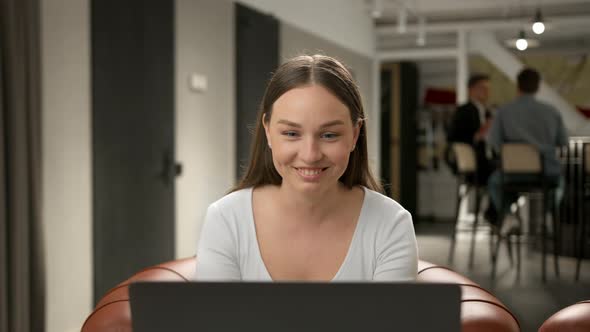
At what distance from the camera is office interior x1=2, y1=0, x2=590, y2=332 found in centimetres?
348

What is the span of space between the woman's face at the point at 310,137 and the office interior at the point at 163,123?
13.7 inches

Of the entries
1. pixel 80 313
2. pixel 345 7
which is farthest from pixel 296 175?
pixel 345 7

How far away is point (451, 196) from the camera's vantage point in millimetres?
10719

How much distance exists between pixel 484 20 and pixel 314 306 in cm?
912

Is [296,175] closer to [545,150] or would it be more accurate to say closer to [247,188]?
[247,188]

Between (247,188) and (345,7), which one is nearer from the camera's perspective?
(247,188)

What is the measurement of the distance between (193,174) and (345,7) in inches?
162

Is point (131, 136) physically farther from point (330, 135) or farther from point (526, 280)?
point (526, 280)

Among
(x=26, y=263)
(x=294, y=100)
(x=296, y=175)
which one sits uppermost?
(x=294, y=100)

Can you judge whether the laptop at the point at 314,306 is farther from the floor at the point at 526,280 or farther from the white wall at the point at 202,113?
the white wall at the point at 202,113

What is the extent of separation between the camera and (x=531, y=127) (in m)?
5.19

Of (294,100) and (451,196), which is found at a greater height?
(294,100)

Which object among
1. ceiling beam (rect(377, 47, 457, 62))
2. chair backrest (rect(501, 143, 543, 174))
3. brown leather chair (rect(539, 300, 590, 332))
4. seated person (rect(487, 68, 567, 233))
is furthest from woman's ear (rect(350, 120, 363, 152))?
ceiling beam (rect(377, 47, 457, 62))

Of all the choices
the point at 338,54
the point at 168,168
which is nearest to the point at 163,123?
the point at 168,168
